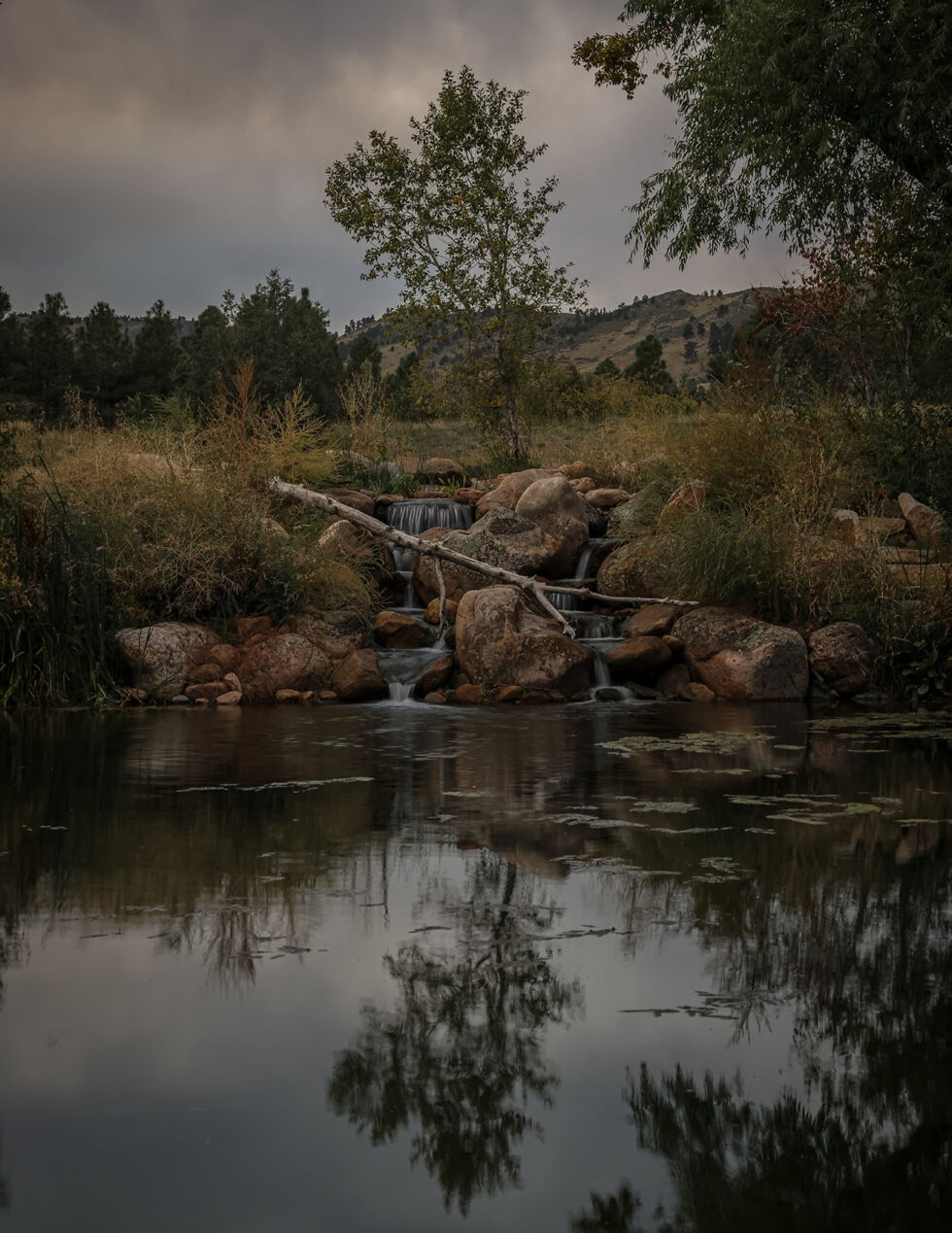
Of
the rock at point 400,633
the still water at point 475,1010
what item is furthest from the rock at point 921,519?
the still water at point 475,1010

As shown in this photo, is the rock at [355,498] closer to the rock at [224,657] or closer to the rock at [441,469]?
the rock at [441,469]

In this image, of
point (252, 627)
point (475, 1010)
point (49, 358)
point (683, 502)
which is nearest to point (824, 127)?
point (683, 502)

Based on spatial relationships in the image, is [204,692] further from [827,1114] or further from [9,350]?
[9,350]

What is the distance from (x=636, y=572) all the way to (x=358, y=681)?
159 inches

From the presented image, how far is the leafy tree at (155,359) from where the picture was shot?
3656 centimetres

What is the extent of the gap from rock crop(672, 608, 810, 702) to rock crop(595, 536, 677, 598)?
1525 millimetres

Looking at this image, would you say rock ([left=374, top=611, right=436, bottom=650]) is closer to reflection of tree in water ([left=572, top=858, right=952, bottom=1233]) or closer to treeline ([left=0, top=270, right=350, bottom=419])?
reflection of tree in water ([left=572, top=858, right=952, bottom=1233])

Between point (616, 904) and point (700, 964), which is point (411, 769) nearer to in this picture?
point (616, 904)

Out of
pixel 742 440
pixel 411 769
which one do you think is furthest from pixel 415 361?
pixel 411 769

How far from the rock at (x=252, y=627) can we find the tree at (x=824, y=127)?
7.20m

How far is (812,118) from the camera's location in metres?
12.7

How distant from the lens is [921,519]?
43.4 ft

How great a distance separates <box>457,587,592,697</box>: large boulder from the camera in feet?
36.4

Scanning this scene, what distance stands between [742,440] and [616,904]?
11.1 m
